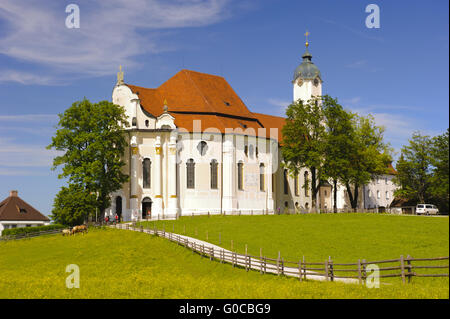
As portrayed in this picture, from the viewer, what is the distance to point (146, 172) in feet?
217

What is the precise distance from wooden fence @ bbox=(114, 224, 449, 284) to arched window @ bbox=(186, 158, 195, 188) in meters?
17.4

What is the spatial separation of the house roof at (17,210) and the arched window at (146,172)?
21784 mm

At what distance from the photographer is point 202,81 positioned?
76.4 meters

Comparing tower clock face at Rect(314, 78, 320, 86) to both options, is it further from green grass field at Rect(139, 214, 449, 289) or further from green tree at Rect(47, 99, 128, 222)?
green tree at Rect(47, 99, 128, 222)

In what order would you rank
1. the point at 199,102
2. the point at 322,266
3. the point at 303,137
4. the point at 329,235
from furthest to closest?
the point at 303,137, the point at 199,102, the point at 329,235, the point at 322,266

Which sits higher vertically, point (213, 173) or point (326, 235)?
point (213, 173)

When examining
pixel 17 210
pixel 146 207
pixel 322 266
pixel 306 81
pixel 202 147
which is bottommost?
pixel 322 266

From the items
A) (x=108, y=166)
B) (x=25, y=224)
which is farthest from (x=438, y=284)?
(x=25, y=224)

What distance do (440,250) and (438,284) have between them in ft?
50.0

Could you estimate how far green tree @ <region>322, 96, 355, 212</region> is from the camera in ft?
224

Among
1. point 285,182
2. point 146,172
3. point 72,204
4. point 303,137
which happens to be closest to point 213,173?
point 146,172

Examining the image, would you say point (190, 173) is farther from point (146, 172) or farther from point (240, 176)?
point (240, 176)

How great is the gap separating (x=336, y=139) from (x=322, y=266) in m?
39.1
